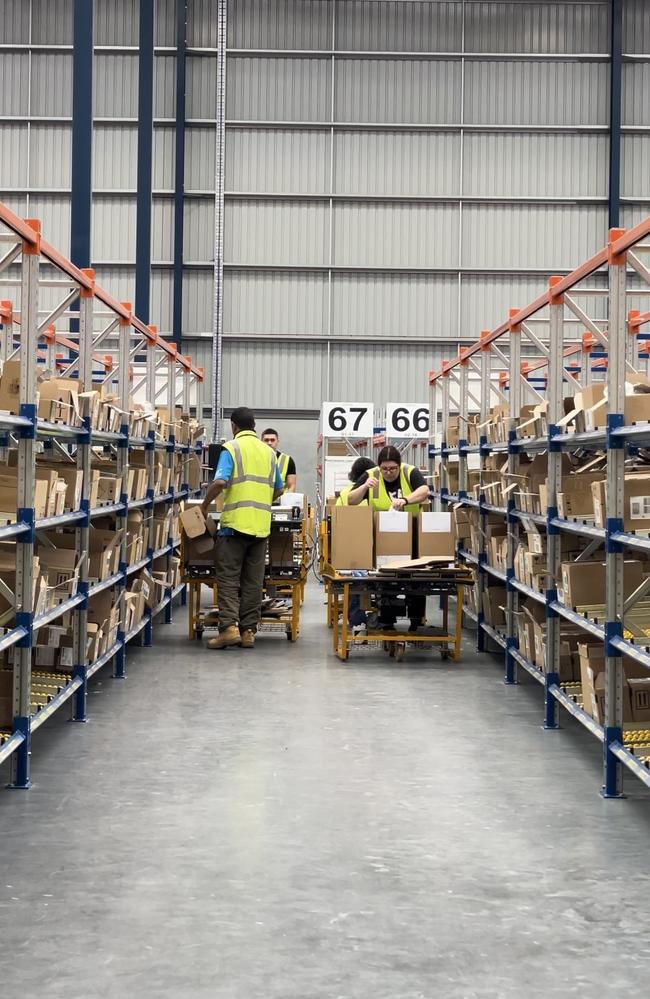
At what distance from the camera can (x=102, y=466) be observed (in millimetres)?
9148

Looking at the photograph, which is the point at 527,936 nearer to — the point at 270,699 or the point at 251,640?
the point at 270,699

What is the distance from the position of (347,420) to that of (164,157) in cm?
849

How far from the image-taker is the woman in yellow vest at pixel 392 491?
10672 mm

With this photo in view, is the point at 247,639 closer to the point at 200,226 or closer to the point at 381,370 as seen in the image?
the point at 381,370

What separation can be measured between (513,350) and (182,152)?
45.8ft

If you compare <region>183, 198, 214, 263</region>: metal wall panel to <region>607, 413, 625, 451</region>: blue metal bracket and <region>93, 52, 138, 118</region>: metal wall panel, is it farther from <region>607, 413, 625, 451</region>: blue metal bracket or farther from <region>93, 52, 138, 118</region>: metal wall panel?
<region>607, 413, 625, 451</region>: blue metal bracket

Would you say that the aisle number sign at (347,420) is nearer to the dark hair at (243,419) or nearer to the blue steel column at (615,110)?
the dark hair at (243,419)

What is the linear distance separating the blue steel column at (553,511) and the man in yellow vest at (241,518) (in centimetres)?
351

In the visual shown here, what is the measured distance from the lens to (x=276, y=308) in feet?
70.3

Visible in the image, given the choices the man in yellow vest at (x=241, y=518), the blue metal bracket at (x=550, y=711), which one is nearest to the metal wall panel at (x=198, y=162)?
the man in yellow vest at (x=241, y=518)

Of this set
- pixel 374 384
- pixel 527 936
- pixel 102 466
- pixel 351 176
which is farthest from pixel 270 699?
pixel 351 176

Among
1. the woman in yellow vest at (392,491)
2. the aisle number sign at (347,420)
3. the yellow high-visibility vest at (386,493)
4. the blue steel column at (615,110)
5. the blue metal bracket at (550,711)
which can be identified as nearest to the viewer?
the blue metal bracket at (550,711)

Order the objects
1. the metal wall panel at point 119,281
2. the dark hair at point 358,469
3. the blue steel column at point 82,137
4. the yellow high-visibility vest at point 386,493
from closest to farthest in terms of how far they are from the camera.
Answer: the yellow high-visibility vest at point 386,493 < the dark hair at point 358,469 < the blue steel column at point 82,137 < the metal wall panel at point 119,281

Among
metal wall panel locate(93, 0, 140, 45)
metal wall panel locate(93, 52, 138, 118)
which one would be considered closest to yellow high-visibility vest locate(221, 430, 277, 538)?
metal wall panel locate(93, 52, 138, 118)
